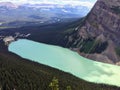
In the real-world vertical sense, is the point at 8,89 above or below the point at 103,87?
above

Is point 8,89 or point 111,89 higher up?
point 8,89

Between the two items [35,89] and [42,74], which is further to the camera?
[42,74]

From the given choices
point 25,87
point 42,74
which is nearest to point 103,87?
point 42,74

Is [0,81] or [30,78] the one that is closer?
[0,81]

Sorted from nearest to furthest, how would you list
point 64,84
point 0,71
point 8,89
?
point 8,89 < point 64,84 < point 0,71

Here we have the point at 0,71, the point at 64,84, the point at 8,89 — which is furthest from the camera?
the point at 0,71

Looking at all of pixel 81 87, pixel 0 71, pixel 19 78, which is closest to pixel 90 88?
pixel 81 87

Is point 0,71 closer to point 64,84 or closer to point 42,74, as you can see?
point 42,74

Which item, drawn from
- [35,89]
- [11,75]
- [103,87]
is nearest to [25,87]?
[35,89]

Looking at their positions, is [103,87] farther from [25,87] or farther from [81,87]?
[25,87]
